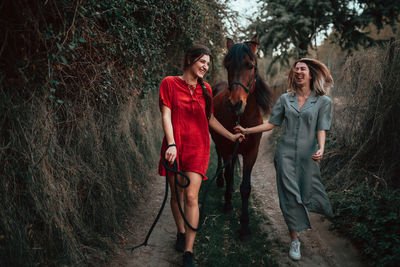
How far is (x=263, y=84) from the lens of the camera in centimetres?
281

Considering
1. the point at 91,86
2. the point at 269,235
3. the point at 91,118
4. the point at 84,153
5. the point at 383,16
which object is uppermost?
the point at 383,16

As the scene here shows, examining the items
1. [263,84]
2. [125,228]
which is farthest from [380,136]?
[125,228]

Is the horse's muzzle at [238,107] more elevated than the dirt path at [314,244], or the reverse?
the horse's muzzle at [238,107]

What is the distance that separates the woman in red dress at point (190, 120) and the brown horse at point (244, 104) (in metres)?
0.36

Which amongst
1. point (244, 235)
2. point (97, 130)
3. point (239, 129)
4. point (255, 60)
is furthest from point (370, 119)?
point (97, 130)

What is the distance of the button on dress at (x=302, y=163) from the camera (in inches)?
94.4

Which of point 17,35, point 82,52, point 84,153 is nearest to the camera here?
point 17,35

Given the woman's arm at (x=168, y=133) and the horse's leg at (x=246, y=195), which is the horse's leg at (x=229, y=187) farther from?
the woman's arm at (x=168, y=133)

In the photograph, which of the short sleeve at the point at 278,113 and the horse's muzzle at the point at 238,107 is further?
the short sleeve at the point at 278,113

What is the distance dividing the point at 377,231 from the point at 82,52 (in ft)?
11.9

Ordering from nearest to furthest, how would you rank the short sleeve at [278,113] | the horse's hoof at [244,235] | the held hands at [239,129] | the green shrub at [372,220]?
the green shrub at [372,220], the held hands at [239,129], the short sleeve at [278,113], the horse's hoof at [244,235]

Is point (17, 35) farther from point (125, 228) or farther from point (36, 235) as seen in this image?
point (125, 228)

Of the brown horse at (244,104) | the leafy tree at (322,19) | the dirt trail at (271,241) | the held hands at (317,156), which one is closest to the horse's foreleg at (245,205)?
the brown horse at (244,104)

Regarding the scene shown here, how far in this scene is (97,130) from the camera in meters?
2.77
